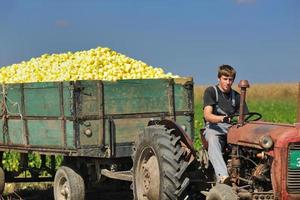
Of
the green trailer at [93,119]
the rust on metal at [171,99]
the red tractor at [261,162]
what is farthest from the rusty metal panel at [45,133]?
the red tractor at [261,162]

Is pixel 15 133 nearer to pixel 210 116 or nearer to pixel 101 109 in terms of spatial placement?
pixel 101 109

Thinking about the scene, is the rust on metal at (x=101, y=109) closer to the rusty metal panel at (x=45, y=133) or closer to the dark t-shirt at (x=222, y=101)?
the rusty metal panel at (x=45, y=133)

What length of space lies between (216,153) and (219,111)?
639 mm

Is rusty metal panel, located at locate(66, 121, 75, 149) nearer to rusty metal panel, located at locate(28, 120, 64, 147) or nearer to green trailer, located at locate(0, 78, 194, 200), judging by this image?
green trailer, located at locate(0, 78, 194, 200)

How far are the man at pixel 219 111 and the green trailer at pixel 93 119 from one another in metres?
0.85

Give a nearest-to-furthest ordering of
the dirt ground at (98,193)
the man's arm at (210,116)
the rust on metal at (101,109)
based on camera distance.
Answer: the man's arm at (210,116), the rust on metal at (101,109), the dirt ground at (98,193)

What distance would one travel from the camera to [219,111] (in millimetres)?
7230

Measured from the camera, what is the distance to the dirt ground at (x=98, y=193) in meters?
9.51

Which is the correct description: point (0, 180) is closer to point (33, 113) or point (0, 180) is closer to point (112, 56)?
point (33, 113)

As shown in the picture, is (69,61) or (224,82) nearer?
(224,82)

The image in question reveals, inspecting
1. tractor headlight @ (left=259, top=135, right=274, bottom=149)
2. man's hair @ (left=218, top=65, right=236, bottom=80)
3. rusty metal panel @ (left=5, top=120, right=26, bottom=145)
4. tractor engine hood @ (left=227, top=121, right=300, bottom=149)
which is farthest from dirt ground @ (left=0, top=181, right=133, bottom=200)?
tractor headlight @ (left=259, top=135, right=274, bottom=149)

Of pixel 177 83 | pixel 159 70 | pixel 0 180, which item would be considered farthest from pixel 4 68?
pixel 177 83

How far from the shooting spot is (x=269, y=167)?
6.27 m

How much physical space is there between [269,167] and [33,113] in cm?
409
